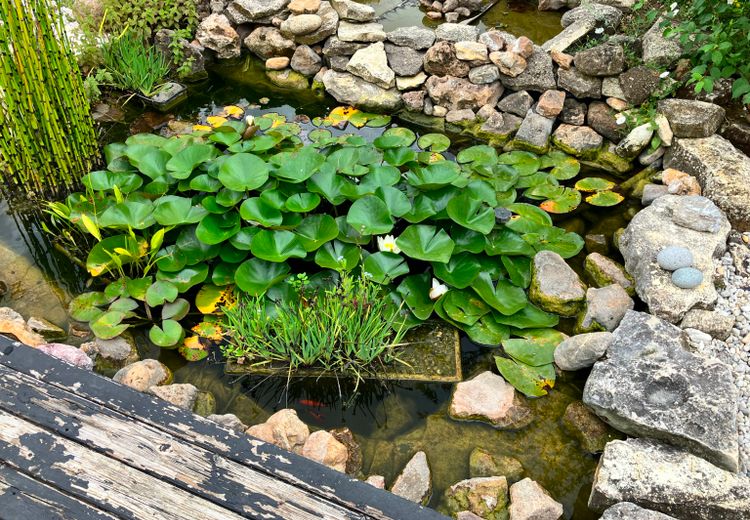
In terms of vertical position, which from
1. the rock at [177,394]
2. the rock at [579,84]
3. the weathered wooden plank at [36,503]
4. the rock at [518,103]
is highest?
the rock at [579,84]

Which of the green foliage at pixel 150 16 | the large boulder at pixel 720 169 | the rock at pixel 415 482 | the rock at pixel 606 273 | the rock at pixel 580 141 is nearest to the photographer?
the rock at pixel 415 482

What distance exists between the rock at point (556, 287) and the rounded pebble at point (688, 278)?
41 cm

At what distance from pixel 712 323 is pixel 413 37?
2722mm

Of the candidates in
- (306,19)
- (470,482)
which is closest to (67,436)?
(470,482)

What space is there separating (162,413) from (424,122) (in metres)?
2.89

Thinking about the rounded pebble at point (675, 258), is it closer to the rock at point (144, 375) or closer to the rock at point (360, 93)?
the rock at point (360, 93)

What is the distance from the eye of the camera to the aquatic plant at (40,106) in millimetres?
2867

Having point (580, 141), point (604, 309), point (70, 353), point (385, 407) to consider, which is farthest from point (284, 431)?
point (580, 141)

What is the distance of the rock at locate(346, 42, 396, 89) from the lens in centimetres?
427

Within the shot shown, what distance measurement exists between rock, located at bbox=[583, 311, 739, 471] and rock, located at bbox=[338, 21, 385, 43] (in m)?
2.79

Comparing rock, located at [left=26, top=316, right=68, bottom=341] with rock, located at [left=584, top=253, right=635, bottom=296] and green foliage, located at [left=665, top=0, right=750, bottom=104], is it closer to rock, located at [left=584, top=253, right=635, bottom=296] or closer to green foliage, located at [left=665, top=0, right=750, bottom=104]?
rock, located at [left=584, top=253, right=635, bottom=296]

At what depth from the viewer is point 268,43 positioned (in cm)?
470

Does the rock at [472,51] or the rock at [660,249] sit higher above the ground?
the rock at [472,51]

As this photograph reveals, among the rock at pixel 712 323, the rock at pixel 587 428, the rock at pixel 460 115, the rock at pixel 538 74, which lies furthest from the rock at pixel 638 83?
the rock at pixel 587 428
